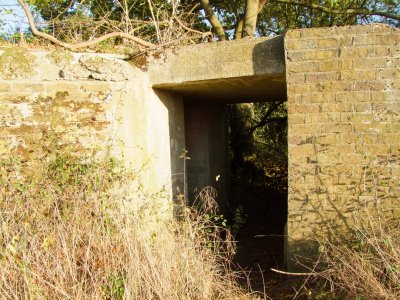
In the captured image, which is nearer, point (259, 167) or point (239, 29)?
point (239, 29)

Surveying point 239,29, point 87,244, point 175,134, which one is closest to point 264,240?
point 175,134

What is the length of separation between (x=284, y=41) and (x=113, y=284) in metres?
2.73

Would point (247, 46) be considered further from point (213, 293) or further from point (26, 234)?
point (26, 234)

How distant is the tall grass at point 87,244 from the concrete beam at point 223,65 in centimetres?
131

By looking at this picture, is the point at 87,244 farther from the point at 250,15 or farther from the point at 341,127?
the point at 250,15

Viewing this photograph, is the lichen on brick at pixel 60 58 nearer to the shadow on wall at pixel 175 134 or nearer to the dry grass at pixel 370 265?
the shadow on wall at pixel 175 134

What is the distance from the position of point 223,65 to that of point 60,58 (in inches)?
67.6

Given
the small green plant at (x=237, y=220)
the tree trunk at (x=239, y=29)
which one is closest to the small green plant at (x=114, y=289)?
the small green plant at (x=237, y=220)

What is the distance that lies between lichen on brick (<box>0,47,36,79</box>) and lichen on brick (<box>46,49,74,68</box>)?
0.57ft

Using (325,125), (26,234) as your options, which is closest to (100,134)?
(26,234)

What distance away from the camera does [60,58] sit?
3.89 meters

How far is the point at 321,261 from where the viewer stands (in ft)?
11.5

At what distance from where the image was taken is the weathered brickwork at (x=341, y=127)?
352 centimetres

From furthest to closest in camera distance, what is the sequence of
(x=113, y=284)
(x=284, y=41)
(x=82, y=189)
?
1. (x=284, y=41)
2. (x=82, y=189)
3. (x=113, y=284)
